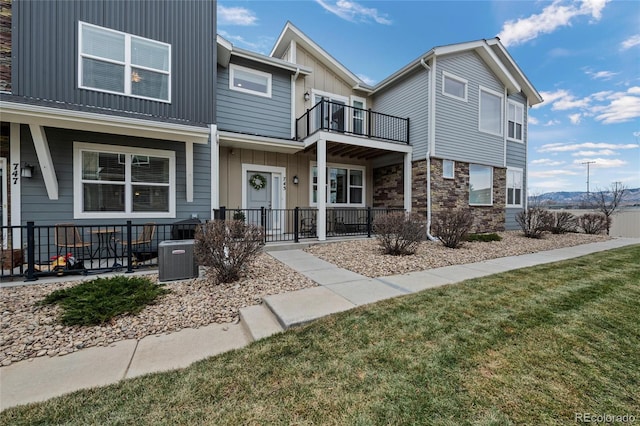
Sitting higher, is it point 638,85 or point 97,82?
point 638,85

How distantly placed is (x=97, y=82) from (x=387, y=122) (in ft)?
31.4

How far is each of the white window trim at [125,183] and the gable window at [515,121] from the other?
569 inches

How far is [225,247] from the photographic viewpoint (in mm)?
4566

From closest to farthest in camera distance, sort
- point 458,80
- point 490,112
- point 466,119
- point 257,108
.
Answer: point 257,108 → point 458,80 → point 466,119 → point 490,112

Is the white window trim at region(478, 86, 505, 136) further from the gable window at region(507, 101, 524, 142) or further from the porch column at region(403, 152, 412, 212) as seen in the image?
the porch column at region(403, 152, 412, 212)

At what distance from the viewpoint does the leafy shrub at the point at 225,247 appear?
14.8ft

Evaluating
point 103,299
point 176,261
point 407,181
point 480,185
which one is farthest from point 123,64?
point 480,185

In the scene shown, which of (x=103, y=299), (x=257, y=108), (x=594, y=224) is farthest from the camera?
(x=594, y=224)

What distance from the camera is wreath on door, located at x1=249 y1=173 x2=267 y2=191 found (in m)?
9.31

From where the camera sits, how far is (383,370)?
2.21m

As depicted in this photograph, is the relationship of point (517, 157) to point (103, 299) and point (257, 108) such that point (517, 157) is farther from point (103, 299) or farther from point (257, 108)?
point (103, 299)

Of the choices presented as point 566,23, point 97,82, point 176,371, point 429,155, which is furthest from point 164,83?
point 566,23

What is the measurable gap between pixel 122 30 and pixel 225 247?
6.24 m

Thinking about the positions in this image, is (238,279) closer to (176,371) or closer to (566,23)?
(176,371)
